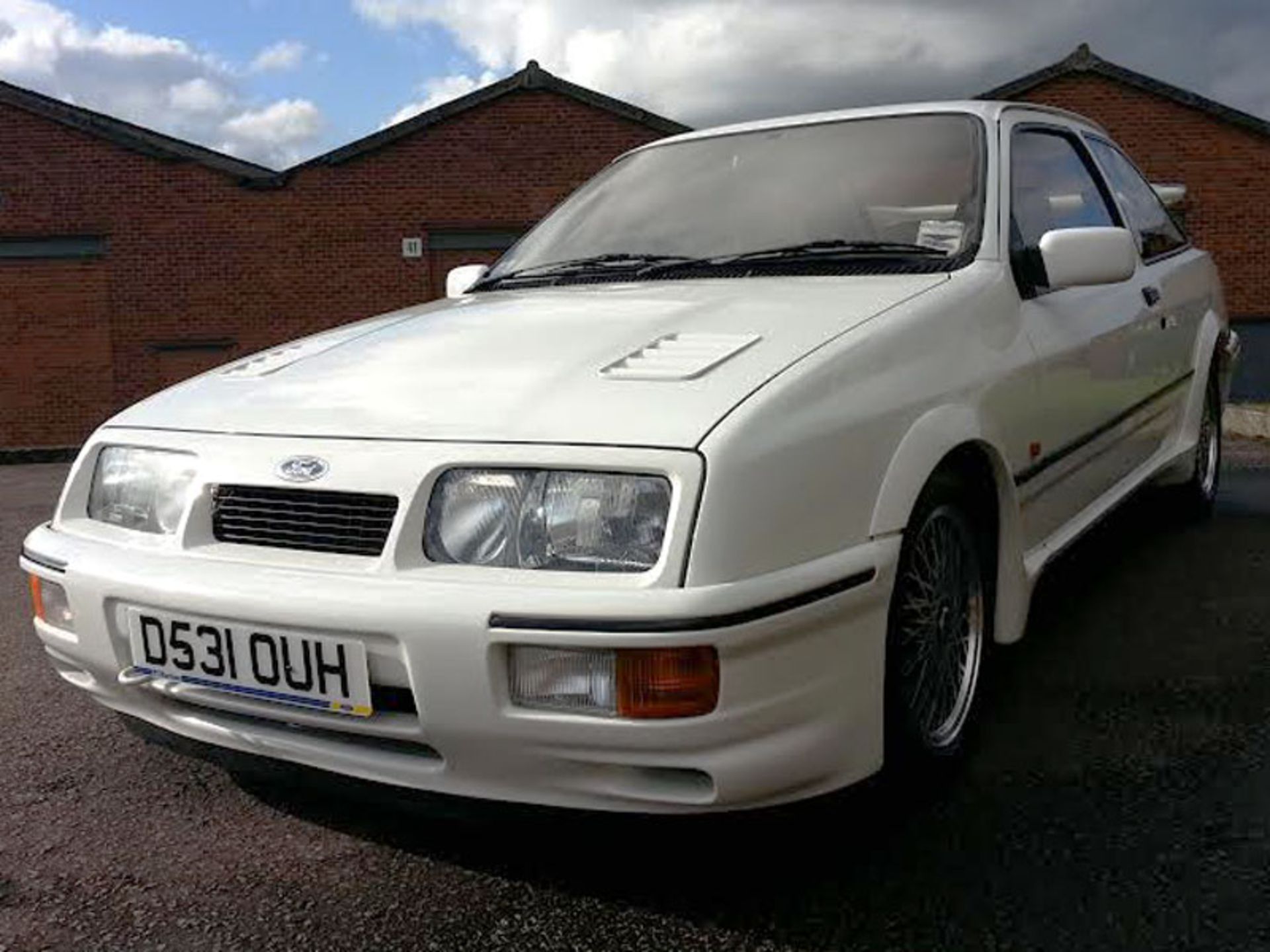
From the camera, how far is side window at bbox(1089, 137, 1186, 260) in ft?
13.6

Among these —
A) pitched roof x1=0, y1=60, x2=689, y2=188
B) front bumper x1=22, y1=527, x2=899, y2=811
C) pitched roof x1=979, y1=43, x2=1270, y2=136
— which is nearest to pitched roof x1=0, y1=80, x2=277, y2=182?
pitched roof x1=0, y1=60, x2=689, y2=188

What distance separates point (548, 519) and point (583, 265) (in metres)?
1.43

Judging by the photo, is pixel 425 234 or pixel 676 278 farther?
pixel 425 234

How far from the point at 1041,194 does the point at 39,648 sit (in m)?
3.51

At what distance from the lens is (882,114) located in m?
3.35

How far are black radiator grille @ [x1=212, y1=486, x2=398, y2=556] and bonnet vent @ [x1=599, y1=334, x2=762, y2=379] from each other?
49 centimetres

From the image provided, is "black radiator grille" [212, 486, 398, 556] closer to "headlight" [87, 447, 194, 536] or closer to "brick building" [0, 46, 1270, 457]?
"headlight" [87, 447, 194, 536]

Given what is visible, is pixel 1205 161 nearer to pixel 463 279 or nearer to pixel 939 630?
pixel 463 279

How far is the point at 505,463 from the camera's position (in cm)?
196

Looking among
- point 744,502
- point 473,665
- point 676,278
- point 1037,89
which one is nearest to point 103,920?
point 473,665

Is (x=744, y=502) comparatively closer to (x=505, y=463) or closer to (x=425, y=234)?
(x=505, y=463)

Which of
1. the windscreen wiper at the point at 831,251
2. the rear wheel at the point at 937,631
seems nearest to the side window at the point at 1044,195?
the windscreen wiper at the point at 831,251

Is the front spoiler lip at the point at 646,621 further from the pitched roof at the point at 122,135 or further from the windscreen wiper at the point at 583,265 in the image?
the pitched roof at the point at 122,135

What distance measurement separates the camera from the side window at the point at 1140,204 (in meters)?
4.14
